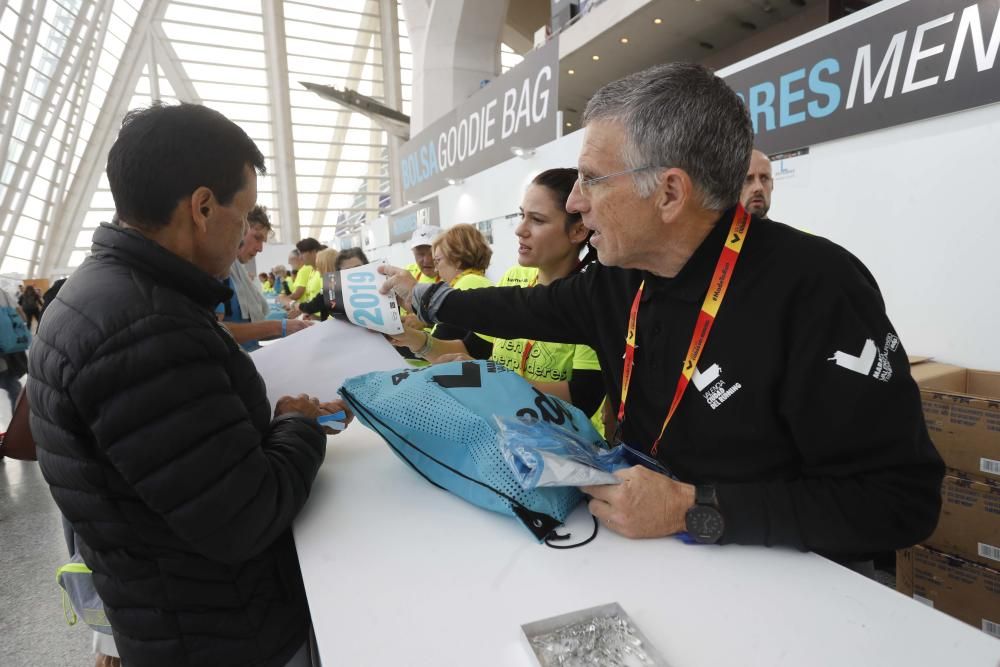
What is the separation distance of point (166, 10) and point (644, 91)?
88.0 ft

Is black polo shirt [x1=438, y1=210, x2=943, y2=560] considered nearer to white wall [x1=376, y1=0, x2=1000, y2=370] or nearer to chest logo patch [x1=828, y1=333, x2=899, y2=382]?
chest logo patch [x1=828, y1=333, x2=899, y2=382]

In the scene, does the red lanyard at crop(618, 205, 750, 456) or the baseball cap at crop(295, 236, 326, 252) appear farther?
the baseball cap at crop(295, 236, 326, 252)

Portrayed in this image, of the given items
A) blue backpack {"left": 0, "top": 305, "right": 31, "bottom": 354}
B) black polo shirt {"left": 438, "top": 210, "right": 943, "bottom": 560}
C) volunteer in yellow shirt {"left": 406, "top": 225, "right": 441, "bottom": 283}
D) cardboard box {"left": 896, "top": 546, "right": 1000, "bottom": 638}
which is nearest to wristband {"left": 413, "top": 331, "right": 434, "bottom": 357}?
black polo shirt {"left": 438, "top": 210, "right": 943, "bottom": 560}

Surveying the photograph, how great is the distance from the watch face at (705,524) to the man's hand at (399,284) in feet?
3.69

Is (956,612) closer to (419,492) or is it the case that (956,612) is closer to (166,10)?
(419,492)

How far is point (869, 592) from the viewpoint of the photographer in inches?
29.4

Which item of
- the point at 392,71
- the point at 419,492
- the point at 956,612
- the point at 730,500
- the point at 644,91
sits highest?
the point at 392,71

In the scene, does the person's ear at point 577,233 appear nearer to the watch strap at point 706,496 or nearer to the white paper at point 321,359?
the white paper at point 321,359

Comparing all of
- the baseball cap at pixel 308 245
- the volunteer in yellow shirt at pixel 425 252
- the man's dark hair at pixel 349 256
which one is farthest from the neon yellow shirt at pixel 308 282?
the volunteer in yellow shirt at pixel 425 252

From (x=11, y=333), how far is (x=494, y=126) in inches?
230

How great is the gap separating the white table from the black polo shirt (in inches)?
3.5

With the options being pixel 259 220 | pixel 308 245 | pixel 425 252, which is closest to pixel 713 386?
pixel 259 220

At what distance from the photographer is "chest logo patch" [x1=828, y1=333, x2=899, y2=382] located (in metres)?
0.85

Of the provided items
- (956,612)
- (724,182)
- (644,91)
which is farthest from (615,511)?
(956,612)
